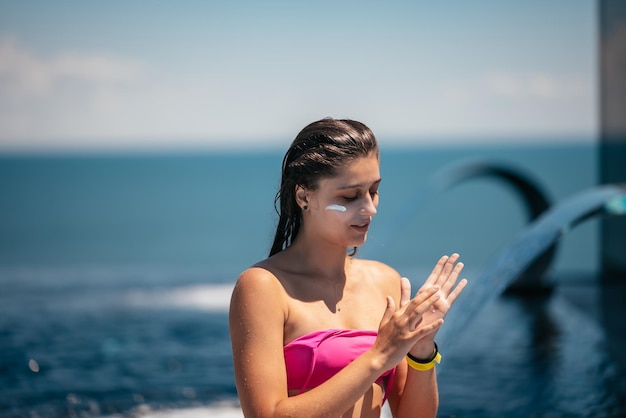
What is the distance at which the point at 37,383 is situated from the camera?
862 cm

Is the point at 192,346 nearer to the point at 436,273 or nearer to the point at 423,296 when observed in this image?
the point at 436,273

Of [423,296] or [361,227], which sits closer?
[423,296]

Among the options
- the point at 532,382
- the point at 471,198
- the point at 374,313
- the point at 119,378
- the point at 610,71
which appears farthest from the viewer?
the point at 471,198

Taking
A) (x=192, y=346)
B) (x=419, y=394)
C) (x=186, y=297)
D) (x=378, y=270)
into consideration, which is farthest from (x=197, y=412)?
(x=186, y=297)

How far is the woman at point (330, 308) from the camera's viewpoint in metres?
2.21

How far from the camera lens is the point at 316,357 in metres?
2.32

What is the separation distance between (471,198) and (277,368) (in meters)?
61.1

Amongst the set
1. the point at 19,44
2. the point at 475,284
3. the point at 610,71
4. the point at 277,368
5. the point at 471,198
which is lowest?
the point at 471,198

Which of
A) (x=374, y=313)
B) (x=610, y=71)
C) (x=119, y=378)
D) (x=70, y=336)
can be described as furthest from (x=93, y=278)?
(x=374, y=313)

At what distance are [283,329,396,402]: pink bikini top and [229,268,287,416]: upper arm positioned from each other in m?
0.06

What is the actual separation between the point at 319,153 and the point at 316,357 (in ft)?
1.65

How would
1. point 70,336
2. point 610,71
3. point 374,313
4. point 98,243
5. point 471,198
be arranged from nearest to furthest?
point 374,313
point 70,336
point 610,71
point 98,243
point 471,198

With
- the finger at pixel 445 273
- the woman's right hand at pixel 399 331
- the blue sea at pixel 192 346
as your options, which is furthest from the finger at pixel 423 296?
the blue sea at pixel 192 346

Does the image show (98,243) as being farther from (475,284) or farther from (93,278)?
(475,284)
